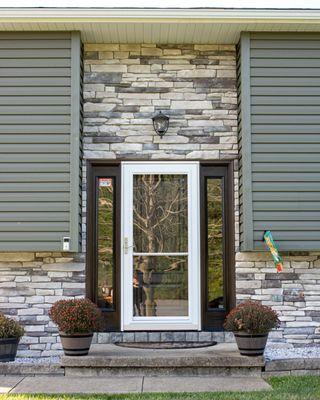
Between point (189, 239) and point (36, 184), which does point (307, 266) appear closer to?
point (189, 239)

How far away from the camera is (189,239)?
678 centimetres

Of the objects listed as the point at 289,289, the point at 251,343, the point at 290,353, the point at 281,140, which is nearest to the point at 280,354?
the point at 290,353

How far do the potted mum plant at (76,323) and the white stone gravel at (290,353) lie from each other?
5.61 ft

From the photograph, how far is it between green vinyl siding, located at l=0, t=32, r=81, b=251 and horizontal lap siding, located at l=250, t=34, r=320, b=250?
1.88 m

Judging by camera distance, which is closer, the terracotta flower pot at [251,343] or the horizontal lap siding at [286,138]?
the terracotta flower pot at [251,343]

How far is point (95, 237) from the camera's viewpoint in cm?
683

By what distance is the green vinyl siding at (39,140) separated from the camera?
6352mm

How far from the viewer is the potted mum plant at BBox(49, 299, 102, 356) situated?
5.63 m

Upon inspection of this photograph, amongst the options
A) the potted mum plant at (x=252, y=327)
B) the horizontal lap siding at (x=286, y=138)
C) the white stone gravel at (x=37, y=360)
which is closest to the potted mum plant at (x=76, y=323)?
the white stone gravel at (x=37, y=360)

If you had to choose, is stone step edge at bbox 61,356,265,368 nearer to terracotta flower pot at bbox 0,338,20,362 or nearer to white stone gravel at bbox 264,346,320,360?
white stone gravel at bbox 264,346,320,360

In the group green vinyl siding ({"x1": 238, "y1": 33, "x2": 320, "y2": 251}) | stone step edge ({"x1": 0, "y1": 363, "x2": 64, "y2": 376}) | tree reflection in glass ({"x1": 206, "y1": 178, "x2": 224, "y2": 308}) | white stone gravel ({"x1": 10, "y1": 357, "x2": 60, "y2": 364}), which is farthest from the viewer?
tree reflection in glass ({"x1": 206, "y1": 178, "x2": 224, "y2": 308})

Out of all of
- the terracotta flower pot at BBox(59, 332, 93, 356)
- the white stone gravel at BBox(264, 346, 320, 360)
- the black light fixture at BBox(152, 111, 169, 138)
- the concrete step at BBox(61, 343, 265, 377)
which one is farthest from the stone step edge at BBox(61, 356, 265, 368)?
the black light fixture at BBox(152, 111, 169, 138)

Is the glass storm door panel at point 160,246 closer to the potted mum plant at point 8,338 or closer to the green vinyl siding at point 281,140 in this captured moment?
the green vinyl siding at point 281,140

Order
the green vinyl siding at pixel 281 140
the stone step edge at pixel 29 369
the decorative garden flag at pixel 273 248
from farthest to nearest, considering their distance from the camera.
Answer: the green vinyl siding at pixel 281 140, the decorative garden flag at pixel 273 248, the stone step edge at pixel 29 369
